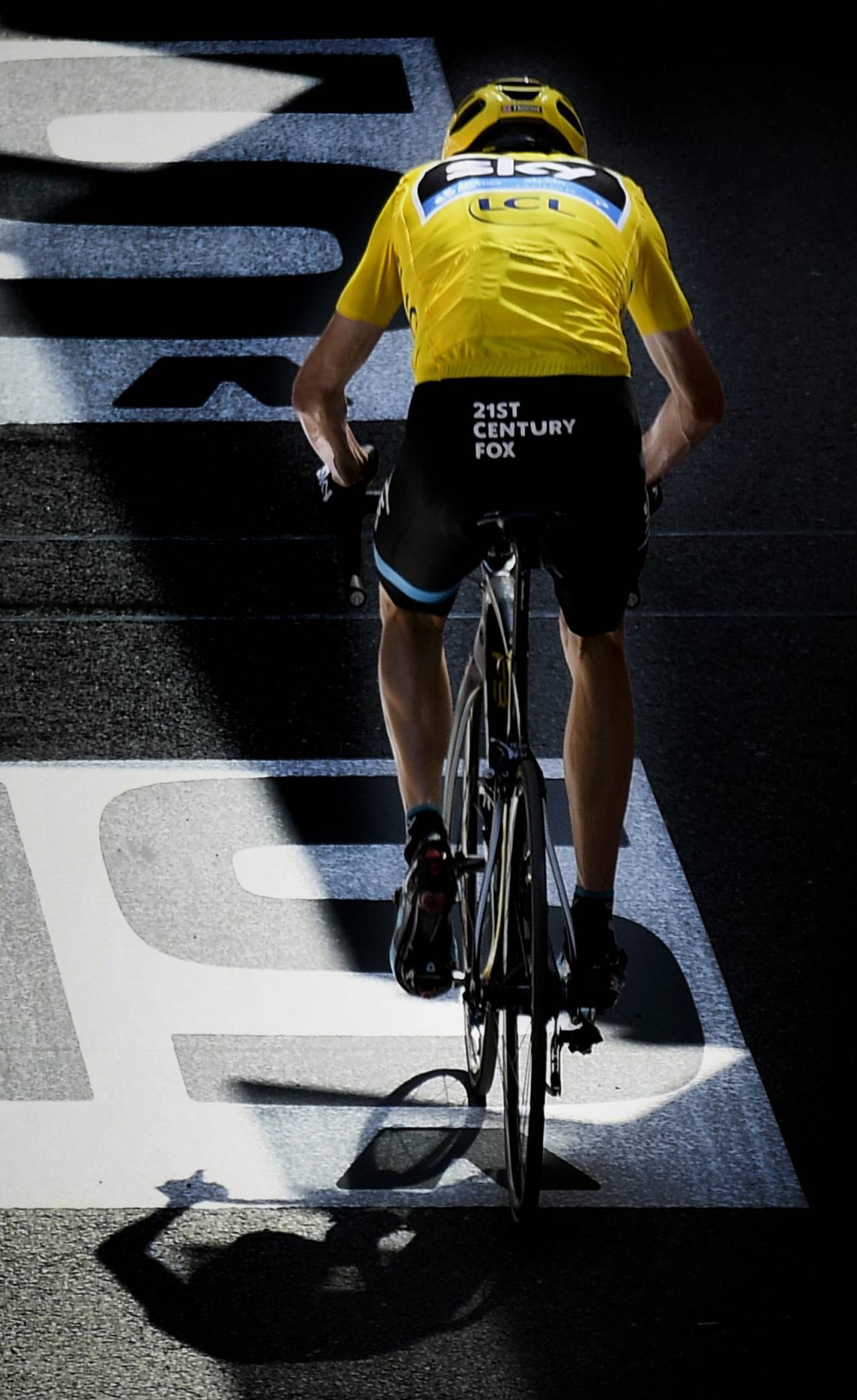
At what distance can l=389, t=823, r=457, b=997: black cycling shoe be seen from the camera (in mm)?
3783

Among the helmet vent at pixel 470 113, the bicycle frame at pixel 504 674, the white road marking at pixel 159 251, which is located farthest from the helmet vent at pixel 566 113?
the white road marking at pixel 159 251

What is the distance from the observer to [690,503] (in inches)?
278

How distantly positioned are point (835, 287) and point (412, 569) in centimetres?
536

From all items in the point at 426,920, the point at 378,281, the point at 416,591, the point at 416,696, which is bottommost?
the point at 426,920

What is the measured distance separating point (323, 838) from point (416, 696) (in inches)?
54.3

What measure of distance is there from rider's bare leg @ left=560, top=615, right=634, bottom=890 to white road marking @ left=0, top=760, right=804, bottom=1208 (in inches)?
28.1

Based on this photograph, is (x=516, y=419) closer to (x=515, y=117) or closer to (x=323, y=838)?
(x=515, y=117)

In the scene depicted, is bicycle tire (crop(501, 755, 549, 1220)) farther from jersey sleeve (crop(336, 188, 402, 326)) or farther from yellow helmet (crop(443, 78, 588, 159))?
yellow helmet (crop(443, 78, 588, 159))

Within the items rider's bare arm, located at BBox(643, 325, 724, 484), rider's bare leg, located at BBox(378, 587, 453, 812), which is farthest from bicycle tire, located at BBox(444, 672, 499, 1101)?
rider's bare arm, located at BBox(643, 325, 724, 484)

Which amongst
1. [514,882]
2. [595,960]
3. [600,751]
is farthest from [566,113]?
[595,960]

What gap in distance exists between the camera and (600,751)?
12.7 feet

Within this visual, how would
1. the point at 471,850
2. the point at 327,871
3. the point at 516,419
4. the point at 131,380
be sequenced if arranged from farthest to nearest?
the point at 131,380, the point at 327,871, the point at 471,850, the point at 516,419

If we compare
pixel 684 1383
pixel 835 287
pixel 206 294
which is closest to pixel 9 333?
pixel 206 294

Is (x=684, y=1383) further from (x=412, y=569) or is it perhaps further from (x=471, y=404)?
(x=471, y=404)
